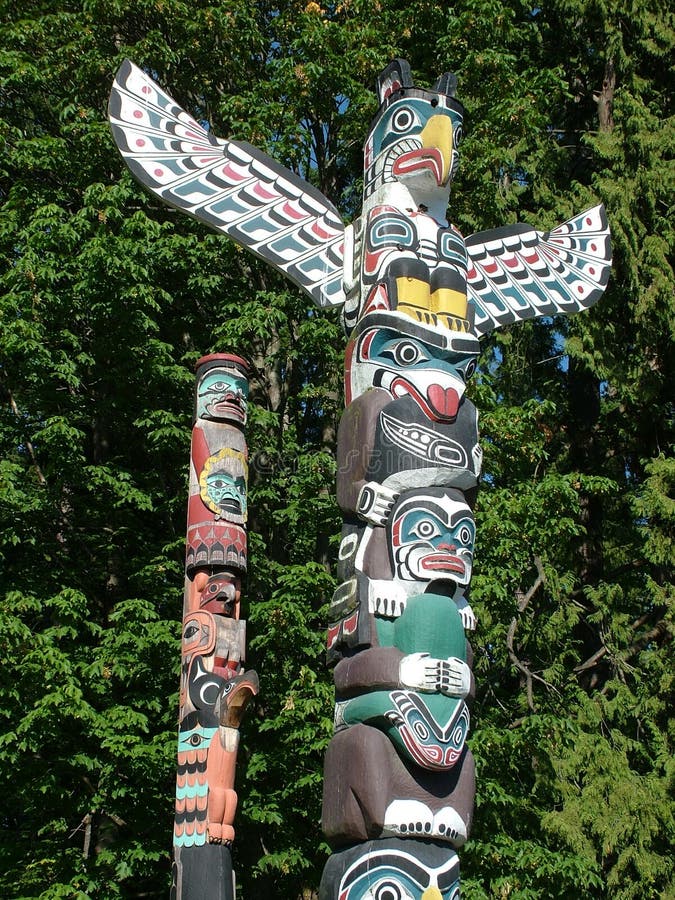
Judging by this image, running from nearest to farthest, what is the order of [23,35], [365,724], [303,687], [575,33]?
1. [365,724]
2. [303,687]
3. [23,35]
4. [575,33]

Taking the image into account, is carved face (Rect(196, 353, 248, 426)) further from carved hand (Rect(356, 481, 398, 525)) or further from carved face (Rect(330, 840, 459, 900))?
carved face (Rect(330, 840, 459, 900))

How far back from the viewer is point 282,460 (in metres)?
10.6

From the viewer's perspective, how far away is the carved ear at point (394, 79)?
7.07 meters

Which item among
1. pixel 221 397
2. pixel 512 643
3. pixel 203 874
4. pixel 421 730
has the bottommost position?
pixel 203 874

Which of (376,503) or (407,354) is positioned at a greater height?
(407,354)

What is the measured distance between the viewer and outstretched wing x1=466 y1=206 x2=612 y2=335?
761 centimetres

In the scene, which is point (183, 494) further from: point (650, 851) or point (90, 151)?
point (650, 851)

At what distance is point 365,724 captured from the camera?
502 cm

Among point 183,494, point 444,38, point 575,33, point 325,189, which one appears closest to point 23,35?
point 325,189

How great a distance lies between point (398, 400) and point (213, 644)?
2443 millimetres

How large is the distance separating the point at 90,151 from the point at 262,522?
4.21 m

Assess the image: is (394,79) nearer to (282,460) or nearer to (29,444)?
(282,460)

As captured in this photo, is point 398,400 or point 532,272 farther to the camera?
point 532,272

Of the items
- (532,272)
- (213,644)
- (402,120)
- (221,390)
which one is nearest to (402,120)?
(402,120)
